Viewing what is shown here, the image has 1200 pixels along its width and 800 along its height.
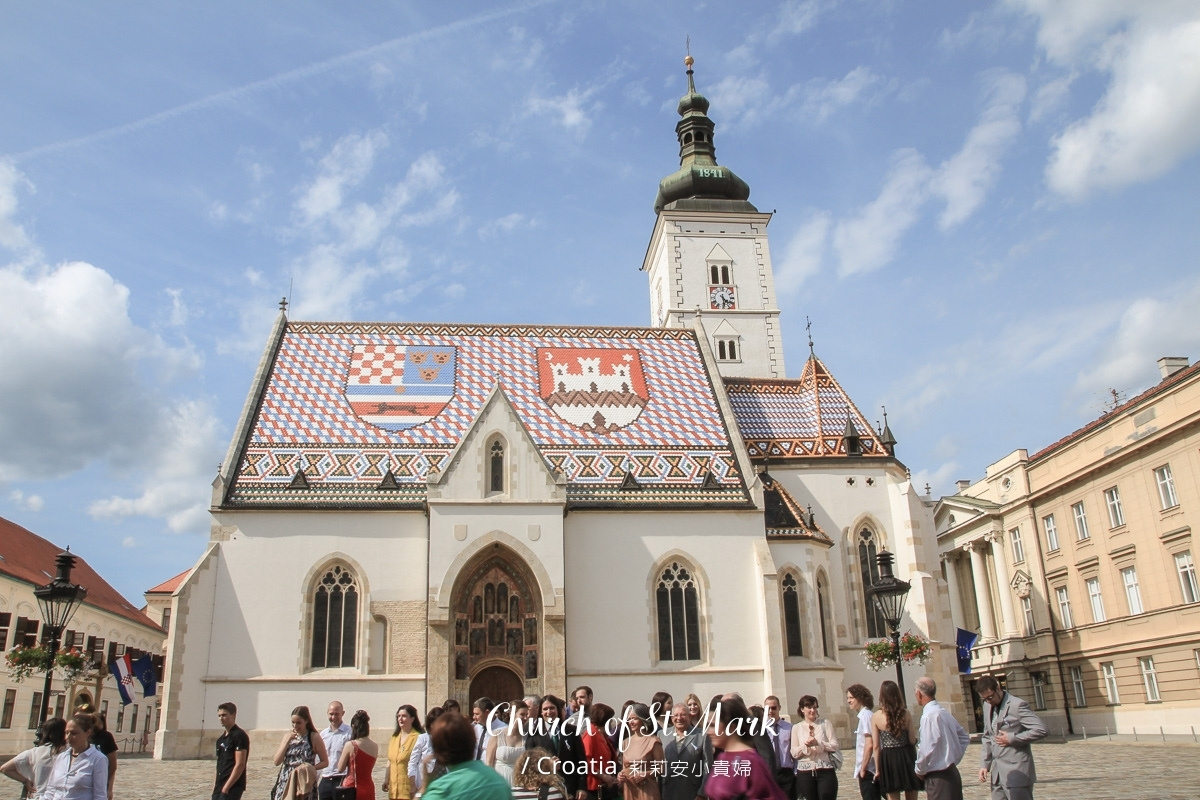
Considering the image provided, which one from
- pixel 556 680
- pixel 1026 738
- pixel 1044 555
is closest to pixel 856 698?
pixel 1026 738

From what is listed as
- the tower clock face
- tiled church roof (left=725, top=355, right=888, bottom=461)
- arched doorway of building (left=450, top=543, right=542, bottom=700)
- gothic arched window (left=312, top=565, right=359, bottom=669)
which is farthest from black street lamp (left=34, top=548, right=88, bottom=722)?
the tower clock face

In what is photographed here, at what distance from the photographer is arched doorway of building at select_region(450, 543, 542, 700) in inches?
1054

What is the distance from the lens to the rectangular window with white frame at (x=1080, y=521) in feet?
114

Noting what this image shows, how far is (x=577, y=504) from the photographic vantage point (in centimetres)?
2880

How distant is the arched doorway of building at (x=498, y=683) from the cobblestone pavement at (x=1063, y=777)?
5.02 metres

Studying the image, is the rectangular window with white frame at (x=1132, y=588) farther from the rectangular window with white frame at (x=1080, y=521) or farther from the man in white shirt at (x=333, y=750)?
the man in white shirt at (x=333, y=750)

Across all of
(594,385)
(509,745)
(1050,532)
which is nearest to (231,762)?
(509,745)

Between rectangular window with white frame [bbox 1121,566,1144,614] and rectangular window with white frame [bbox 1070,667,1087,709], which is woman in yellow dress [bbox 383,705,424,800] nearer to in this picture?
rectangular window with white frame [bbox 1121,566,1144,614]

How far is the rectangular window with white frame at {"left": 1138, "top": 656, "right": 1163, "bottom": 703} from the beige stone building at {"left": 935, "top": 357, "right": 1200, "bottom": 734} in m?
0.05

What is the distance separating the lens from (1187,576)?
2906cm

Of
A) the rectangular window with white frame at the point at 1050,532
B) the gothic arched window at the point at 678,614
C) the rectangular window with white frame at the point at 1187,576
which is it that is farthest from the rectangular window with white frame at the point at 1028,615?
the gothic arched window at the point at 678,614

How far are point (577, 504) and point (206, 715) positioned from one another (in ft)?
38.0

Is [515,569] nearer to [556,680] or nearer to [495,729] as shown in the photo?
[556,680]

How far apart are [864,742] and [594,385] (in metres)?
23.3
